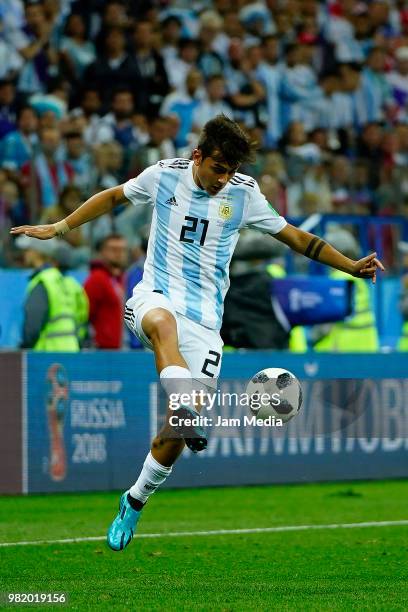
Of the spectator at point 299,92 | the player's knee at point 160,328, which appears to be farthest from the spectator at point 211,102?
the player's knee at point 160,328

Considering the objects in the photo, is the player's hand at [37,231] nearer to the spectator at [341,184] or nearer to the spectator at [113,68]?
the spectator at [341,184]

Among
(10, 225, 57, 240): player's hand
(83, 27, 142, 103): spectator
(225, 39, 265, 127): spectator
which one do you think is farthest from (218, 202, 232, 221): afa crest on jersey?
(225, 39, 265, 127): spectator

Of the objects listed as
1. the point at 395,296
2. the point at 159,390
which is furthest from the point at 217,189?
the point at 395,296

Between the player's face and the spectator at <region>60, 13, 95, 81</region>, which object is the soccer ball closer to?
the player's face

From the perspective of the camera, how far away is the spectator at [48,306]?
13.1 metres

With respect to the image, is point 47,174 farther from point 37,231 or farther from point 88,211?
point 37,231

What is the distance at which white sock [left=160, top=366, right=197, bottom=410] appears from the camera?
7.26 m

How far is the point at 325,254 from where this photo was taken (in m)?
8.27

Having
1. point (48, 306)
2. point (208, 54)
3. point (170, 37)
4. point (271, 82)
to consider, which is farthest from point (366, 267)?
point (271, 82)

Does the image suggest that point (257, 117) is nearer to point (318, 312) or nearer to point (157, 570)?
point (318, 312)

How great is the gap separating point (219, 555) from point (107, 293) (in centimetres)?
517

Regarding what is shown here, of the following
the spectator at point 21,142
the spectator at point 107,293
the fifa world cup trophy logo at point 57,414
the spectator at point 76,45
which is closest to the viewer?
the fifa world cup trophy logo at point 57,414

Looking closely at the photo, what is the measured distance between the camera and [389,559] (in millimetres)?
8766

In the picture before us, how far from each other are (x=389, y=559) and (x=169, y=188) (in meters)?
2.67
